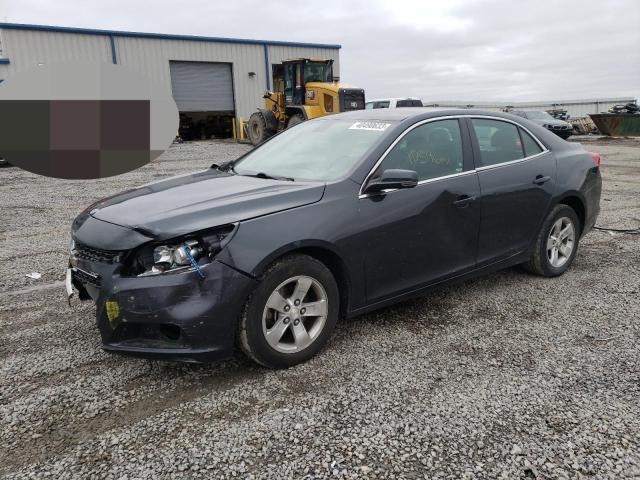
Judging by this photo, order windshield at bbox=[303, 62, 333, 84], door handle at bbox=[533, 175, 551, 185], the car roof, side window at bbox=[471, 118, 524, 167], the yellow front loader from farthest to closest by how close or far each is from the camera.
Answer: windshield at bbox=[303, 62, 333, 84]
the yellow front loader
door handle at bbox=[533, 175, 551, 185]
side window at bbox=[471, 118, 524, 167]
the car roof

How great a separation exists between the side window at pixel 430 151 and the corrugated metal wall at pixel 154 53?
85.7 feet

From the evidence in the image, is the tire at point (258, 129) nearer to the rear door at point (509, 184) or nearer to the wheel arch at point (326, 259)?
the rear door at point (509, 184)

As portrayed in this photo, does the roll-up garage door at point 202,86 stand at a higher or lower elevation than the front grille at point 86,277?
higher

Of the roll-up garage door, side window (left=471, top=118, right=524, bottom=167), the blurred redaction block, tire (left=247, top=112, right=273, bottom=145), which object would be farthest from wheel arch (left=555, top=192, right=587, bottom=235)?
the roll-up garage door

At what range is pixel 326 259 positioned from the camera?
10.7ft

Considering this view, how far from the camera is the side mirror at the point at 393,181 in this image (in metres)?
3.34

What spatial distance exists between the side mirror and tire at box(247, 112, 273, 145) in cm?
1756

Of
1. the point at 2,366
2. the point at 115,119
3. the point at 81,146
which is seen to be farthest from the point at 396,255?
the point at 81,146

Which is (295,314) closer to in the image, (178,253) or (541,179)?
(178,253)

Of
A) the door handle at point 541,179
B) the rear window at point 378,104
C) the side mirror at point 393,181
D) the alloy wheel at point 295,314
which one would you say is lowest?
the alloy wheel at point 295,314

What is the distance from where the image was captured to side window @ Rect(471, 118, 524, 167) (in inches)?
166

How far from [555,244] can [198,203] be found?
3.35 metres

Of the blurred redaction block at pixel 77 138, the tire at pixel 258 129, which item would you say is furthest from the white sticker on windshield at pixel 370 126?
the tire at pixel 258 129

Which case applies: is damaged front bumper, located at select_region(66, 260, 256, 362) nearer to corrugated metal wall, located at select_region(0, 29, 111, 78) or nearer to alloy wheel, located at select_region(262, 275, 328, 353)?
alloy wheel, located at select_region(262, 275, 328, 353)
